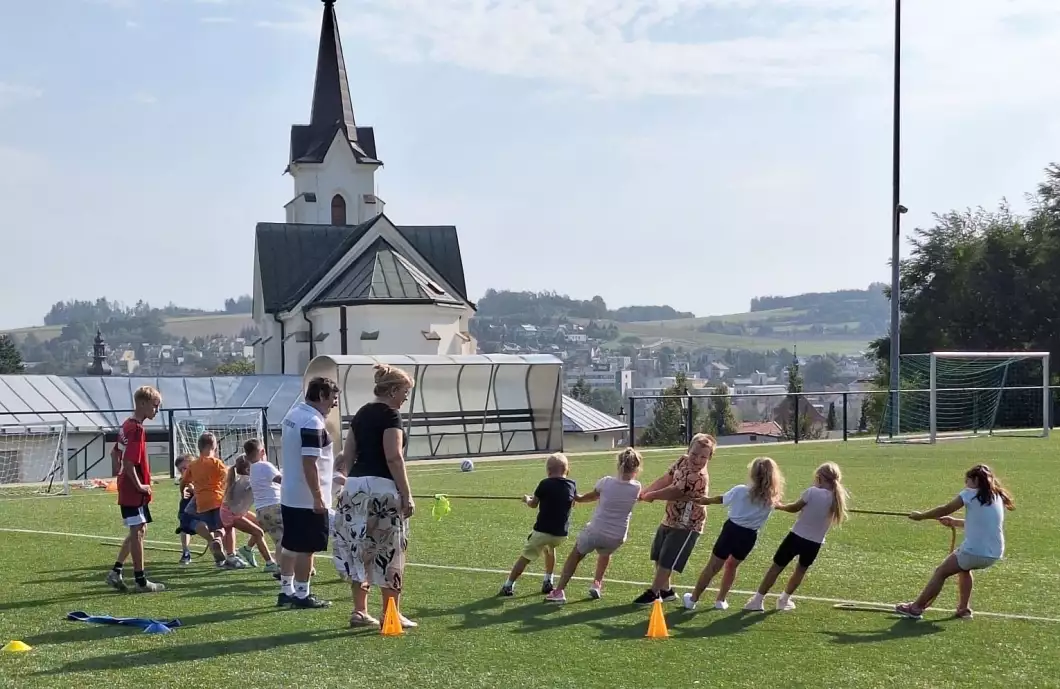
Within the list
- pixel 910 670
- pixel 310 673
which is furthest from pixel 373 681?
pixel 910 670

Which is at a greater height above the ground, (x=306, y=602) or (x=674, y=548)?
(x=674, y=548)

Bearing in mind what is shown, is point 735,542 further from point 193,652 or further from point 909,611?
point 193,652

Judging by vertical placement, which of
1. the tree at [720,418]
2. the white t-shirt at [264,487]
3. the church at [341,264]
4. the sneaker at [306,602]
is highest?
the church at [341,264]

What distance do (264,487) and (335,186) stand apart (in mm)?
60422

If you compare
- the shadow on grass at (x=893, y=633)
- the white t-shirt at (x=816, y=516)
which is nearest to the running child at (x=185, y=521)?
the white t-shirt at (x=816, y=516)

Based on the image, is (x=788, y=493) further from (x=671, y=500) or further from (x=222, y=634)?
(x=222, y=634)

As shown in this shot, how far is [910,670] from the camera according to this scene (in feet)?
24.2

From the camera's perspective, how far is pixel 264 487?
1092 cm

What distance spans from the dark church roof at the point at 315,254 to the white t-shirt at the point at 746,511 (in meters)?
52.2

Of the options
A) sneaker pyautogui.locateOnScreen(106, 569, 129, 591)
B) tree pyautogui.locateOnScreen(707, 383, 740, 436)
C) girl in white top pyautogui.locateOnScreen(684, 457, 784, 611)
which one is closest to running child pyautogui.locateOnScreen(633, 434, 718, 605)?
girl in white top pyautogui.locateOnScreen(684, 457, 784, 611)

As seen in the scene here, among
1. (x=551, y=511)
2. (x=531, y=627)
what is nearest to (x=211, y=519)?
(x=551, y=511)

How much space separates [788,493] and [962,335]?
41519 mm

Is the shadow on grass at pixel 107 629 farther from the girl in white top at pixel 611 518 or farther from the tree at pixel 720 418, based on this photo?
the tree at pixel 720 418

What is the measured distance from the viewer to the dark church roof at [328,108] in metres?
68.2
